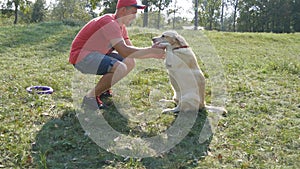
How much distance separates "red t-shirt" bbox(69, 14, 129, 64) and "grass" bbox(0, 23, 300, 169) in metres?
0.71

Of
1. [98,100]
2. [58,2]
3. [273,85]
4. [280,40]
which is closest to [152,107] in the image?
[98,100]

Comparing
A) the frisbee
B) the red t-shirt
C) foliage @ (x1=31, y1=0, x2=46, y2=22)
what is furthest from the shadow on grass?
foliage @ (x1=31, y1=0, x2=46, y2=22)

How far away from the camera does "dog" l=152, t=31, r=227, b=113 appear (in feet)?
12.3

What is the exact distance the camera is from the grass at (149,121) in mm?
2883

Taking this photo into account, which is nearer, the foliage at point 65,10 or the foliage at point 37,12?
the foliage at point 37,12

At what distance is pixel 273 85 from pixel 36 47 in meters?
5.96

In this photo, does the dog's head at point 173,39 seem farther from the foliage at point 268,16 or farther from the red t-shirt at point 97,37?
the foliage at point 268,16

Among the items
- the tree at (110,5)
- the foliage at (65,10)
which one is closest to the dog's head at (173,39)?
the tree at (110,5)

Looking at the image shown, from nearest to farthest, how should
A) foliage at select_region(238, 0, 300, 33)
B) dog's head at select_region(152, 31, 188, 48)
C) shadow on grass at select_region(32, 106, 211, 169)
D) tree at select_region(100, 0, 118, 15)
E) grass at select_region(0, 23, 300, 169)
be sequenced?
shadow on grass at select_region(32, 106, 211, 169)
grass at select_region(0, 23, 300, 169)
dog's head at select_region(152, 31, 188, 48)
tree at select_region(100, 0, 118, 15)
foliage at select_region(238, 0, 300, 33)

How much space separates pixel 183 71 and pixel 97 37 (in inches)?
43.7

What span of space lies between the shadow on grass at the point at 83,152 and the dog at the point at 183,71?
1.44ft

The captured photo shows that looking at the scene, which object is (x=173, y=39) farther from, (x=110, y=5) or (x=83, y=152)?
(x=110, y=5)

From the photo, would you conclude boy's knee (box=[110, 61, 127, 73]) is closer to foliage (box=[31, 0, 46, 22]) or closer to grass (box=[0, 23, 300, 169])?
grass (box=[0, 23, 300, 169])

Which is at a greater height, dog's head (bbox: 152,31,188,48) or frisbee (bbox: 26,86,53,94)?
dog's head (bbox: 152,31,188,48)
